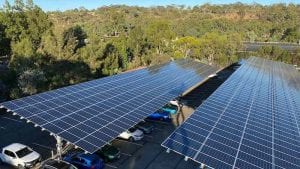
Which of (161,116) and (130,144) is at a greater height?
(161,116)

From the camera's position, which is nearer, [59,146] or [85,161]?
[59,146]

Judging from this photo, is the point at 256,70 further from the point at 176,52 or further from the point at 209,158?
the point at 209,158

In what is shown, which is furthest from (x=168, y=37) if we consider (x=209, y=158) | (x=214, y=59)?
(x=209, y=158)

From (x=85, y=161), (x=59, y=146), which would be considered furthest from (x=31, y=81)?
(x=85, y=161)

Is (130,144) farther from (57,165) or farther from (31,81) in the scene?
(31,81)

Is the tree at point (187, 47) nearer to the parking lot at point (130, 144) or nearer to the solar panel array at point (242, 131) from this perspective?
the solar panel array at point (242, 131)

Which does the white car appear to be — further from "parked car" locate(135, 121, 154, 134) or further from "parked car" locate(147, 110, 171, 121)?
"parked car" locate(147, 110, 171, 121)
